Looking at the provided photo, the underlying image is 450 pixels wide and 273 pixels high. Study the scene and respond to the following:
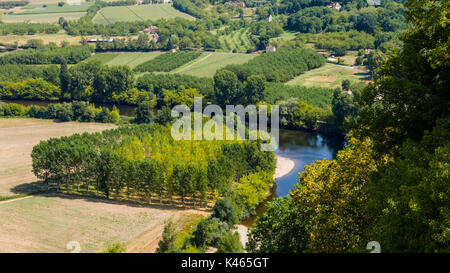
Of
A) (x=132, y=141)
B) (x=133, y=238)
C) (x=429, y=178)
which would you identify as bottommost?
(x=133, y=238)

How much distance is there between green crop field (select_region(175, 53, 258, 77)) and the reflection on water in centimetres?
5282

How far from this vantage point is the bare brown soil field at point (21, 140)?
225ft

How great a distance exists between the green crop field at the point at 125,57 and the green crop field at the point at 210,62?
17.9 metres

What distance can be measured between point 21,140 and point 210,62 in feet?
263

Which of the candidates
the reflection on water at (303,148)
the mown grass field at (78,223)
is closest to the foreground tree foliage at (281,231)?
the mown grass field at (78,223)

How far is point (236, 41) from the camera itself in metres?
183

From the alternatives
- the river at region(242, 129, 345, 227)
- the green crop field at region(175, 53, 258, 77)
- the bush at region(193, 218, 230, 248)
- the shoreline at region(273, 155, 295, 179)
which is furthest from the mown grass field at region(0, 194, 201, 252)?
the green crop field at region(175, 53, 258, 77)

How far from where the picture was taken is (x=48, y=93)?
127812 mm

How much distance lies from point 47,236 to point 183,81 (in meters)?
79.5

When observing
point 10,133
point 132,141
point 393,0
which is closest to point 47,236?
point 132,141

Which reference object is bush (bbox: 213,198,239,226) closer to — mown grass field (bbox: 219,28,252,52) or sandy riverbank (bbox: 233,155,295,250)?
sandy riverbank (bbox: 233,155,295,250)

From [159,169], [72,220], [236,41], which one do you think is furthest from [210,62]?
[72,220]

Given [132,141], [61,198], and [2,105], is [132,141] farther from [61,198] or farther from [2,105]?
[2,105]

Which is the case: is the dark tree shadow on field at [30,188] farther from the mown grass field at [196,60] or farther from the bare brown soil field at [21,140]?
the mown grass field at [196,60]
